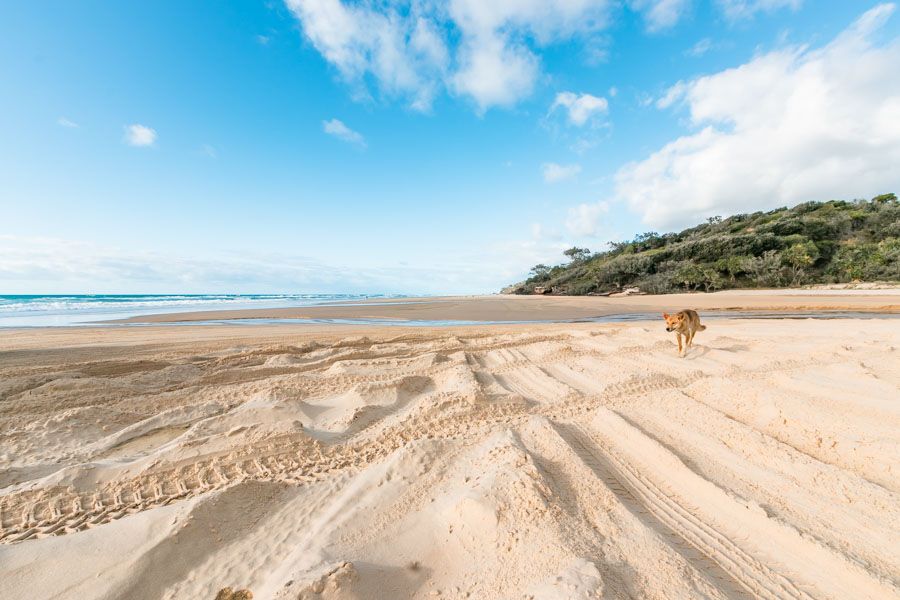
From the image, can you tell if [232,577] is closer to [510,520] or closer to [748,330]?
[510,520]

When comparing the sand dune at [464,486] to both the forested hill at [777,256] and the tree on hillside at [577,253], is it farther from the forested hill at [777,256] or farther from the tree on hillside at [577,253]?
the tree on hillside at [577,253]

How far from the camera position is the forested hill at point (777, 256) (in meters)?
23.1


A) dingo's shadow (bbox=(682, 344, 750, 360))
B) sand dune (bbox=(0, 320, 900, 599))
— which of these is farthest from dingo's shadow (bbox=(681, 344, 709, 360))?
sand dune (bbox=(0, 320, 900, 599))

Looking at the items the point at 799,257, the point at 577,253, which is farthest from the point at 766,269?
the point at 577,253

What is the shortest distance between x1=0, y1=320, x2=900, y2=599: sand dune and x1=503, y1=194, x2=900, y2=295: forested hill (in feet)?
80.9

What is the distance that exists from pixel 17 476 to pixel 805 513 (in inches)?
211

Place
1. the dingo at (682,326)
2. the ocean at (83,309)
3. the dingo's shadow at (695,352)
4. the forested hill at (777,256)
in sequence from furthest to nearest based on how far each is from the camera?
the forested hill at (777,256) < the ocean at (83,309) < the dingo at (682,326) < the dingo's shadow at (695,352)

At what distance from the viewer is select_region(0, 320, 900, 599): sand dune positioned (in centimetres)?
161

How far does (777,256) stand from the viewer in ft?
78.6

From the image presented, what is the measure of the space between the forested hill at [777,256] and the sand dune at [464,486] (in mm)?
24668

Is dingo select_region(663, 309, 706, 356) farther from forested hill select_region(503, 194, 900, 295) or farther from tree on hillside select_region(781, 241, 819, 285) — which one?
tree on hillside select_region(781, 241, 819, 285)

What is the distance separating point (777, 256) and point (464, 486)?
3141 centimetres

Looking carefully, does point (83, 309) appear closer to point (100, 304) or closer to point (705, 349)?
point (100, 304)

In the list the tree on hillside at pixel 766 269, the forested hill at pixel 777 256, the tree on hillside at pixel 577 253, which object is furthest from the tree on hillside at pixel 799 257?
the tree on hillside at pixel 577 253
